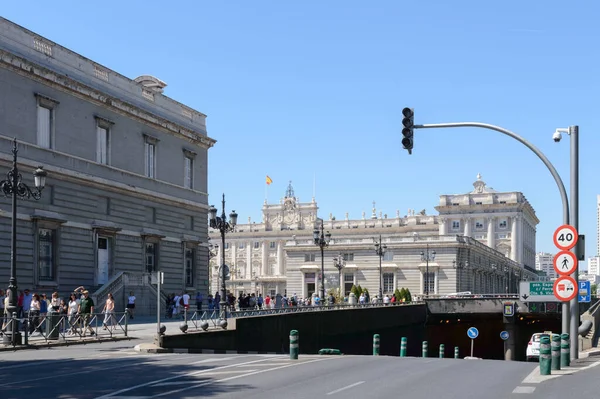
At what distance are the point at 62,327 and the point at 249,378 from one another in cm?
1405

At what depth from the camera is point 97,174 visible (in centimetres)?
4478

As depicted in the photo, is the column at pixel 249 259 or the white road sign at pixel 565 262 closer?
the white road sign at pixel 565 262

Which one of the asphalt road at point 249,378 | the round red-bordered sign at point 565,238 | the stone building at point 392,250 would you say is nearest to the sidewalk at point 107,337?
the asphalt road at point 249,378

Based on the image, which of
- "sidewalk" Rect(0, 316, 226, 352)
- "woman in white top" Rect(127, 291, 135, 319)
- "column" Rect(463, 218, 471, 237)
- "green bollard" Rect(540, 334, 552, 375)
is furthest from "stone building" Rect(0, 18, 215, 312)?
"column" Rect(463, 218, 471, 237)

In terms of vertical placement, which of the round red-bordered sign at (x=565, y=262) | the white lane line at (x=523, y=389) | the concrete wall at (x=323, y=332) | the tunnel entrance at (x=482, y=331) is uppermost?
the round red-bordered sign at (x=565, y=262)

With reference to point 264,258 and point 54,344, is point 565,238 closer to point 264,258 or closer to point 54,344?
point 54,344

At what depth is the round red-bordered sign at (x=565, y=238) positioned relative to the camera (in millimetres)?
19484

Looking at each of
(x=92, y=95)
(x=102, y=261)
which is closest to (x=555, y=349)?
(x=102, y=261)

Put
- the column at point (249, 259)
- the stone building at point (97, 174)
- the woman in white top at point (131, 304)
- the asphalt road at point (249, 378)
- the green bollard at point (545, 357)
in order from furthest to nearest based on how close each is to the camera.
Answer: the column at point (249, 259) < the woman in white top at point (131, 304) < the stone building at point (97, 174) < the green bollard at point (545, 357) < the asphalt road at point (249, 378)

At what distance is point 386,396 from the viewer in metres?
Answer: 14.9

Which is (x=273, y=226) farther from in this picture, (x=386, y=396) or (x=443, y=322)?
(x=386, y=396)

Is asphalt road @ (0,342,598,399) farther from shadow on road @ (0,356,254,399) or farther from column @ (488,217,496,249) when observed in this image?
column @ (488,217,496,249)

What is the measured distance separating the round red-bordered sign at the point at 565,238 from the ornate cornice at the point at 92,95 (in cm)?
2685

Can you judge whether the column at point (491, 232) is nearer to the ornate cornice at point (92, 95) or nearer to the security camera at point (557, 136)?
the ornate cornice at point (92, 95)
